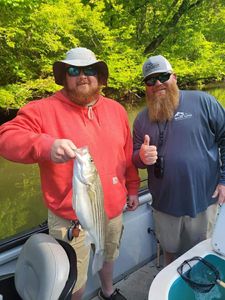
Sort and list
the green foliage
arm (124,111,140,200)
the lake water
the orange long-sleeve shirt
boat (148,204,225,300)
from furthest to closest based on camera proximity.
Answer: the green foliage < the lake water < arm (124,111,140,200) < the orange long-sleeve shirt < boat (148,204,225,300)

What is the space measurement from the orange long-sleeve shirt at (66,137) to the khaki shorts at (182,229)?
36cm

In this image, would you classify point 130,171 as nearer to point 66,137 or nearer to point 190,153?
point 190,153

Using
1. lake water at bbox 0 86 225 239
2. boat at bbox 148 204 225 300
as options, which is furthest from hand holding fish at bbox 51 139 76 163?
lake water at bbox 0 86 225 239

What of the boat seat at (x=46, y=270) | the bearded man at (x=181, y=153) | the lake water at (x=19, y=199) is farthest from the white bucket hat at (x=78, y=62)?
the lake water at (x=19, y=199)

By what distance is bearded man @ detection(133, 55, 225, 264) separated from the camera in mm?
2109

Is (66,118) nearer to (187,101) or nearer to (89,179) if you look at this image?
(89,179)

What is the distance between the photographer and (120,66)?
12.7 metres

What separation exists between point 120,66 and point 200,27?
663 cm

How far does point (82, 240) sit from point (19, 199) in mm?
4592

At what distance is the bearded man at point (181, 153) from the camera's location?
2109mm

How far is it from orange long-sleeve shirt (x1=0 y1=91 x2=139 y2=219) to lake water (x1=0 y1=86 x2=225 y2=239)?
121 inches

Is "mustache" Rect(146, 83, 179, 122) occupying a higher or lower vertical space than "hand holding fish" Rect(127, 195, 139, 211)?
higher

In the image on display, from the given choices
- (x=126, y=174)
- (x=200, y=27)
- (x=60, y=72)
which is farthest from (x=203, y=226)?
(x=200, y=27)

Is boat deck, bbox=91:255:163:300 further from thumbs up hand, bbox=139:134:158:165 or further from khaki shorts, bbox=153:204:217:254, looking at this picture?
thumbs up hand, bbox=139:134:158:165
